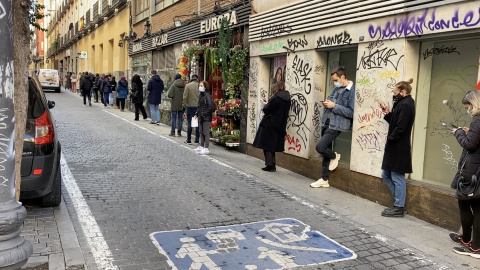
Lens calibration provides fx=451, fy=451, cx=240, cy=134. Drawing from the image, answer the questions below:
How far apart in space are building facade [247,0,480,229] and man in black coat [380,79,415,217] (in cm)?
25

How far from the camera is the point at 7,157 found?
10.00 ft

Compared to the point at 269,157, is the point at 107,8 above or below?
above

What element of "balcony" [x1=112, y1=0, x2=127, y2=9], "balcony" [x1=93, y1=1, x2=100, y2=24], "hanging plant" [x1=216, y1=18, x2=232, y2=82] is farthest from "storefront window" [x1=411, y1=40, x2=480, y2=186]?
"balcony" [x1=93, y1=1, x2=100, y2=24]

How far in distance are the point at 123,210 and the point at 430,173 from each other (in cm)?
422

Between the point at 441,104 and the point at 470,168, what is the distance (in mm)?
1648

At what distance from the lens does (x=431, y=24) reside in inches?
225

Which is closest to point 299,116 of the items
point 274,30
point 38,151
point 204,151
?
point 274,30

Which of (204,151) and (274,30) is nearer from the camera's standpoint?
(274,30)

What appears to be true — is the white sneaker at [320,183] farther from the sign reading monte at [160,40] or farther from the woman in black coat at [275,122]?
the sign reading monte at [160,40]

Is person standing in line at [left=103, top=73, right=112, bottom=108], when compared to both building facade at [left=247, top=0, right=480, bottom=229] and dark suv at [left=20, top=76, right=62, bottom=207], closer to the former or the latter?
building facade at [left=247, top=0, right=480, bottom=229]

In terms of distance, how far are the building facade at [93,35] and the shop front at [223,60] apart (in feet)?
34.3

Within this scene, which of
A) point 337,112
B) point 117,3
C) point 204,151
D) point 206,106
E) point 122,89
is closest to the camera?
point 337,112

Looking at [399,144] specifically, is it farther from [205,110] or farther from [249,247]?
[205,110]

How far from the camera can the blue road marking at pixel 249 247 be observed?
14.3ft
